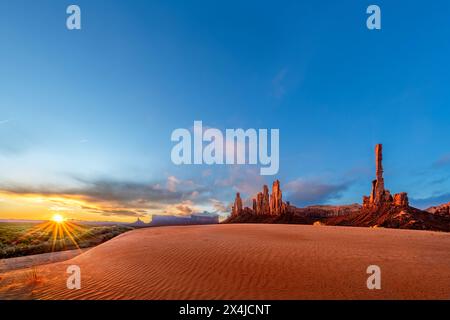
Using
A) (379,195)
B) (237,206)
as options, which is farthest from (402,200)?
(237,206)

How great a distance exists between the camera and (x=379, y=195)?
61.1m

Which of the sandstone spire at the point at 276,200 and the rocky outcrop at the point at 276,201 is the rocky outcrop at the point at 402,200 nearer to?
the rocky outcrop at the point at 276,201

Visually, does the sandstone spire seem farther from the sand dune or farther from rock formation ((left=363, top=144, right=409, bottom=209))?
the sand dune

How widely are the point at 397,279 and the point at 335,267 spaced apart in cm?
203

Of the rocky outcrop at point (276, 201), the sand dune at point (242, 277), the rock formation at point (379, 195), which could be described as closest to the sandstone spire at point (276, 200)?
the rocky outcrop at point (276, 201)

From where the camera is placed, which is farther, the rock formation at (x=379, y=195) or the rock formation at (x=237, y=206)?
the rock formation at (x=237, y=206)

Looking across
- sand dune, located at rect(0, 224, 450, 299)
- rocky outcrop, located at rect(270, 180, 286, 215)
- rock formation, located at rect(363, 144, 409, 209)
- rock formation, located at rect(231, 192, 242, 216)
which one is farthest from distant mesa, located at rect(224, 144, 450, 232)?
sand dune, located at rect(0, 224, 450, 299)

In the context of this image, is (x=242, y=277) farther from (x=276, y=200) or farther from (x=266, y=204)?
(x=266, y=204)

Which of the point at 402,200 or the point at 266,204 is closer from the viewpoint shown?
the point at 402,200

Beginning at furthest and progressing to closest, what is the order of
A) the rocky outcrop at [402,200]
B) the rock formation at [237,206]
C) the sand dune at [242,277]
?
the rock formation at [237,206] < the rocky outcrop at [402,200] < the sand dune at [242,277]

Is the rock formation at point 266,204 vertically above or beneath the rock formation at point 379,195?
beneath

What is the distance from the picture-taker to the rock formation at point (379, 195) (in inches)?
2126
